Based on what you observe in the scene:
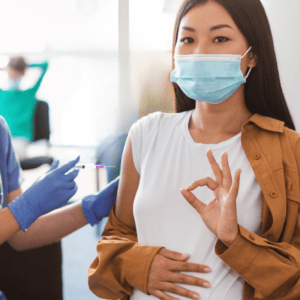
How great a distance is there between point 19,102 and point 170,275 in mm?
1323

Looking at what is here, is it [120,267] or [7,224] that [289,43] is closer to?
[120,267]

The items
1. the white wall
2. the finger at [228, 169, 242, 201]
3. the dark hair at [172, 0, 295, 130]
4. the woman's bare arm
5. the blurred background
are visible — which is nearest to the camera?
the finger at [228, 169, 242, 201]

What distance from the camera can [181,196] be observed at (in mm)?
1043

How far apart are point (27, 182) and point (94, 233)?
477 mm

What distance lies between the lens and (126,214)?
1228 millimetres

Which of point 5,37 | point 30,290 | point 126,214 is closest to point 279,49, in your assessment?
point 126,214

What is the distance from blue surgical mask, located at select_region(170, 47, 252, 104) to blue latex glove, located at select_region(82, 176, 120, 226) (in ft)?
1.82

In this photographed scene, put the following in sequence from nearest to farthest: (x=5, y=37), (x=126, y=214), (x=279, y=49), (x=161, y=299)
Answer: (x=161, y=299)
(x=126, y=214)
(x=279, y=49)
(x=5, y=37)

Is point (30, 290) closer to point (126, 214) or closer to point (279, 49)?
point (126, 214)

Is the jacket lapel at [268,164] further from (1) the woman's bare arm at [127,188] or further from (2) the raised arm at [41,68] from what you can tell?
(2) the raised arm at [41,68]

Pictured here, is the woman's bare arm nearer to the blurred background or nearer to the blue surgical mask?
the blue surgical mask

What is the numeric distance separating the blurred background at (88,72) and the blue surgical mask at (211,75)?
27.7 inches

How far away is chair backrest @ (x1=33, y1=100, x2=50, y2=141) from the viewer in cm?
184

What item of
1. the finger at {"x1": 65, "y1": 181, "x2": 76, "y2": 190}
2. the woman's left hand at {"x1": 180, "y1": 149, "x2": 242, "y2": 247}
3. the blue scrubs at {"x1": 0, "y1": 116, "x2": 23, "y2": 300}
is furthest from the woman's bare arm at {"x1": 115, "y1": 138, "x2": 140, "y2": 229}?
the blue scrubs at {"x1": 0, "y1": 116, "x2": 23, "y2": 300}
